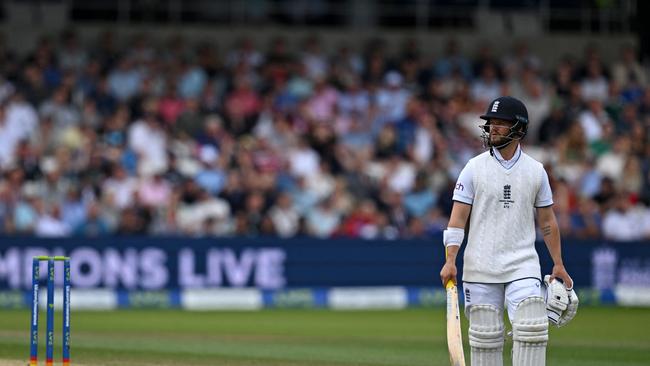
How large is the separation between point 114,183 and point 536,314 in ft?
36.2

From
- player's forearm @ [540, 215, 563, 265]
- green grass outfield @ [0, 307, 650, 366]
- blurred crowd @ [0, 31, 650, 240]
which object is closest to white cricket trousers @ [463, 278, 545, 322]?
player's forearm @ [540, 215, 563, 265]

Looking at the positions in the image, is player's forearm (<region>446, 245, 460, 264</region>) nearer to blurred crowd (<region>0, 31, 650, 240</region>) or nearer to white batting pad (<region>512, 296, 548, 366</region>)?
white batting pad (<region>512, 296, 548, 366</region>)

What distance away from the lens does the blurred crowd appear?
18031 millimetres

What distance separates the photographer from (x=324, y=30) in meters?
22.5

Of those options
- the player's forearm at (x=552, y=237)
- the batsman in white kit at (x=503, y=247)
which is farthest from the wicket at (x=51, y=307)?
the player's forearm at (x=552, y=237)

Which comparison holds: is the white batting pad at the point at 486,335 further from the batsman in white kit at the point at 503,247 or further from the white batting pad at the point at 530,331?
the white batting pad at the point at 530,331

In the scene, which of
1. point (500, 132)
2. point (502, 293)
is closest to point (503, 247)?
point (502, 293)

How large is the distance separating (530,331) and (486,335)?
0.26 m

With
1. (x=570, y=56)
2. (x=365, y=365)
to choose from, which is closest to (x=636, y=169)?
(x=570, y=56)

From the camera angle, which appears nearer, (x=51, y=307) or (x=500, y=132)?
(x=500, y=132)

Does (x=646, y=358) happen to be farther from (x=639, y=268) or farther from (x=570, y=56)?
(x=570, y=56)

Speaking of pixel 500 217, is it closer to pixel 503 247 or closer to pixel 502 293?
pixel 503 247

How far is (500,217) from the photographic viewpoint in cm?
779

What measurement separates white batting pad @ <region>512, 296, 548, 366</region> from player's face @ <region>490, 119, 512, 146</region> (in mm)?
938
